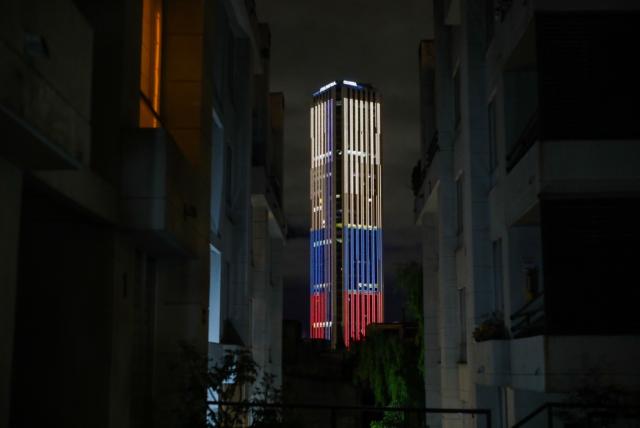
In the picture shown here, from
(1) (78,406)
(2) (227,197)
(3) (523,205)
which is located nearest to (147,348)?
(1) (78,406)

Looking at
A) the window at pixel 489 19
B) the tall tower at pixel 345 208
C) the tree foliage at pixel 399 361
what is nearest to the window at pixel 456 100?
the window at pixel 489 19

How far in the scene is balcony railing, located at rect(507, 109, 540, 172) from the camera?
46.1 ft

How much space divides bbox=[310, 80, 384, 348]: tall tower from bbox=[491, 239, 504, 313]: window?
4707 inches

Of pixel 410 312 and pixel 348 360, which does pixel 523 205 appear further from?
pixel 348 360

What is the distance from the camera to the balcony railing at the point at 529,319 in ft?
46.0

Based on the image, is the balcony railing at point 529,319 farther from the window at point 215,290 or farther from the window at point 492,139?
the window at point 215,290

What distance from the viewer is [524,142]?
1485cm

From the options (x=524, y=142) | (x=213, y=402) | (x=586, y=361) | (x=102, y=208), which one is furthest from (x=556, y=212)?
(x=102, y=208)

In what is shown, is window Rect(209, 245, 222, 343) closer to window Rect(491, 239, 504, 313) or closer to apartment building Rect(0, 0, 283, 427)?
window Rect(491, 239, 504, 313)

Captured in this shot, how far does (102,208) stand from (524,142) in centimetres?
809

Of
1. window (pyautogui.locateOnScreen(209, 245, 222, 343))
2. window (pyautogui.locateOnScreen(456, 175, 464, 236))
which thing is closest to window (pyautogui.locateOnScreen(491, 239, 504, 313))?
window (pyautogui.locateOnScreen(456, 175, 464, 236))

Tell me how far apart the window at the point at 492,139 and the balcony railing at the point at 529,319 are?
3789 millimetres

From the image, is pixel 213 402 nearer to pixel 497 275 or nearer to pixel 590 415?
pixel 590 415

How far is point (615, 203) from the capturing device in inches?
498
